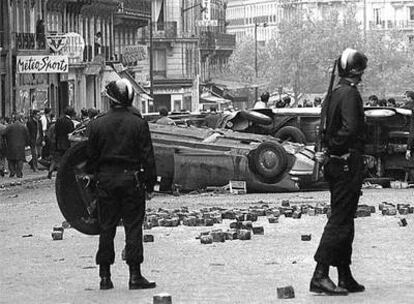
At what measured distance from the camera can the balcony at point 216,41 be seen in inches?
5315

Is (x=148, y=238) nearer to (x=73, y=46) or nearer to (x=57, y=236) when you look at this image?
(x=57, y=236)

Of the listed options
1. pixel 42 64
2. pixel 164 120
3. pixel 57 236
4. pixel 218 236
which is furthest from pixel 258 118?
pixel 42 64

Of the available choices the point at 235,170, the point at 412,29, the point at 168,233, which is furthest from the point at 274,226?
the point at 412,29

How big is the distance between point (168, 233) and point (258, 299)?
21.2 feet

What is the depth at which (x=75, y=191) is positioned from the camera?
1605 cm

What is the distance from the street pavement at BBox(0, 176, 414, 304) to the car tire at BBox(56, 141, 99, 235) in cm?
42

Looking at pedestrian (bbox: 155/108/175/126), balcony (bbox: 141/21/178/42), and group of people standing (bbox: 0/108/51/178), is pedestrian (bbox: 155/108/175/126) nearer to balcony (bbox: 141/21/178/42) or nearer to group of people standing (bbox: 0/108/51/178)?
group of people standing (bbox: 0/108/51/178)

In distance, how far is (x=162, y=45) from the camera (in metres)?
119

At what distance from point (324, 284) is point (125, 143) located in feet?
6.65

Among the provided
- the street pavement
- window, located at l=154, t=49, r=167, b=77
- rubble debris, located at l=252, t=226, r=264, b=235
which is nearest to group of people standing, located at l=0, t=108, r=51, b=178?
the street pavement

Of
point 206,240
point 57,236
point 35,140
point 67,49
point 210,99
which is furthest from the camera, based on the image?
point 210,99

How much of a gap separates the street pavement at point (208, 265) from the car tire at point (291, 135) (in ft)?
34.3

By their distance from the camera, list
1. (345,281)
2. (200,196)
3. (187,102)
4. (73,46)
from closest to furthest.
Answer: (345,281) < (200,196) < (73,46) < (187,102)

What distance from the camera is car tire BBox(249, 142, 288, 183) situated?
2856cm
